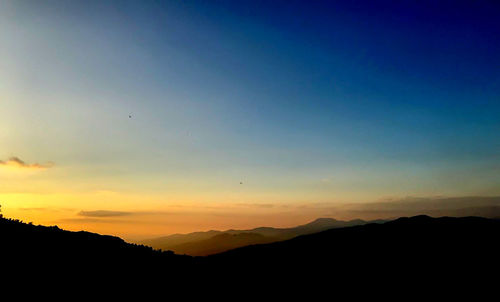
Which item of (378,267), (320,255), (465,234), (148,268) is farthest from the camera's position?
(465,234)

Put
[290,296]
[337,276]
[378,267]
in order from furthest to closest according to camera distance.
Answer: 1. [378,267]
2. [337,276]
3. [290,296]

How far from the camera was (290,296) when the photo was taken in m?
25.8

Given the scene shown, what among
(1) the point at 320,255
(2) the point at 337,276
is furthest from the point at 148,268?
(1) the point at 320,255

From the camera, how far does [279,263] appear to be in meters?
35.7

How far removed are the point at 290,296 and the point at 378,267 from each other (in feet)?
38.4

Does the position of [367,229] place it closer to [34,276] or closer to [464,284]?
[464,284]

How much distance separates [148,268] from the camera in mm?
28109

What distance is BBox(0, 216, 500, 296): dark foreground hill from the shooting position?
24.3 metres

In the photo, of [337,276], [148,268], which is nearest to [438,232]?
[337,276]

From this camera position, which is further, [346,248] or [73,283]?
[346,248]

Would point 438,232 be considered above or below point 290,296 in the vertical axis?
above

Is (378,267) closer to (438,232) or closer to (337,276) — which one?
(337,276)

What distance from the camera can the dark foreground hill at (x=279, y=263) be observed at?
24328 millimetres

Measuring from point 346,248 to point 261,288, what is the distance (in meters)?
16.1
